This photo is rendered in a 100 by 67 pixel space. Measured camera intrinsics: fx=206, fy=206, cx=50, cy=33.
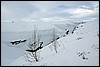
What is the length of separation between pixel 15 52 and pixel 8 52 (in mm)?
878

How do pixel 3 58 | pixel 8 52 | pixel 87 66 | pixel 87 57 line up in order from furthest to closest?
pixel 8 52
pixel 3 58
pixel 87 57
pixel 87 66

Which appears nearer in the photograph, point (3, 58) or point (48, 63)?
point (48, 63)

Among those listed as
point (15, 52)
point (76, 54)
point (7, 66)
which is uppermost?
point (76, 54)

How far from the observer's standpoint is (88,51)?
13.9m

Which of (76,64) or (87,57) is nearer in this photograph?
(76,64)

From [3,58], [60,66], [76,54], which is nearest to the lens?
[60,66]

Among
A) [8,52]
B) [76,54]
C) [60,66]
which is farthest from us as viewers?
[8,52]

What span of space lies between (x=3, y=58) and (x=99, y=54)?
26.0 feet

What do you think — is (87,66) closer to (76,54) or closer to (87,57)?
(87,57)

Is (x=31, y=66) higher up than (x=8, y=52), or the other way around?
(x=31, y=66)

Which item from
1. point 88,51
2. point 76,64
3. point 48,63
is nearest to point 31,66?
point 48,63

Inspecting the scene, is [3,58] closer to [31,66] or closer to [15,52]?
[15,52]

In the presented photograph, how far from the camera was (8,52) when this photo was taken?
718 inches

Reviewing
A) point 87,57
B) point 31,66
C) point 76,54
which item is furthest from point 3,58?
point 87,57
